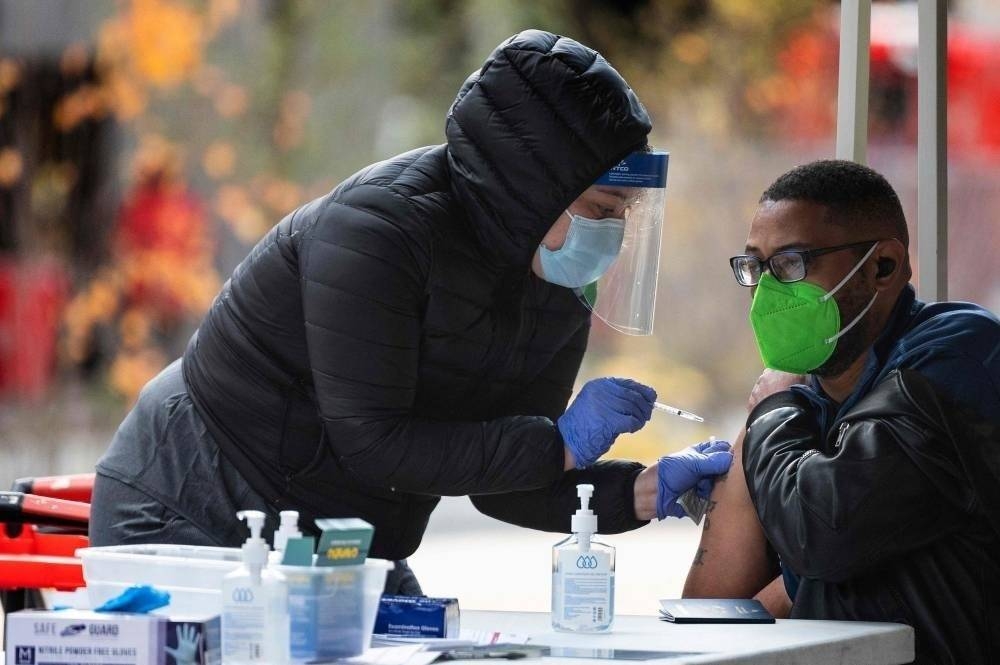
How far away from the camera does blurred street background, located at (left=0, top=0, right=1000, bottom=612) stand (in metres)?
6.92

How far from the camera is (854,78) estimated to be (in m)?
3.08

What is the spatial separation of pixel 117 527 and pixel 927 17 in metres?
1.89

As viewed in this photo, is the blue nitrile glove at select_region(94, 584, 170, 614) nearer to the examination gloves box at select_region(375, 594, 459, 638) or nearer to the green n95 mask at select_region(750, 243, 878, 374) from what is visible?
the examination gloves box at select_region(375, 594, 459, 638)

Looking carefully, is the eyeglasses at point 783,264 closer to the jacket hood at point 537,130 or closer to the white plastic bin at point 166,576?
the jacket hood at point 537,130

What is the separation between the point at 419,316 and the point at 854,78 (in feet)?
4.00

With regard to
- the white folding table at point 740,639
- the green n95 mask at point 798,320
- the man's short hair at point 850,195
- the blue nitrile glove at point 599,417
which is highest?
the man's short hair at point 850,195

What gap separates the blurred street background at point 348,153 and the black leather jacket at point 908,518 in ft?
12.5

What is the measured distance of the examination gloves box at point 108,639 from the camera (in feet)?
5.43

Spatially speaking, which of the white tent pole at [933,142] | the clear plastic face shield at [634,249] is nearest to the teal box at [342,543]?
the clear plastic face shield at [634,249]

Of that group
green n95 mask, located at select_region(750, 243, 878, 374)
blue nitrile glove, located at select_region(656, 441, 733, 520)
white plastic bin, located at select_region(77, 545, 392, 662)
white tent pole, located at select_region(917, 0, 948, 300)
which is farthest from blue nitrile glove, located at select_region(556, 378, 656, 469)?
white tent pole, located at select_region(917, 0, 948, 300)

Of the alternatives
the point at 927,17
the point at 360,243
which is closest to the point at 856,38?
the point at 927,17

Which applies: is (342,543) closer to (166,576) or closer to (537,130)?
(166,576)

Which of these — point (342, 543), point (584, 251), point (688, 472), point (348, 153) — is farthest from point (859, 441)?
point (348, 153)

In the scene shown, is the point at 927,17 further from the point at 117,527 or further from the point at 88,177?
the point at 88,177
